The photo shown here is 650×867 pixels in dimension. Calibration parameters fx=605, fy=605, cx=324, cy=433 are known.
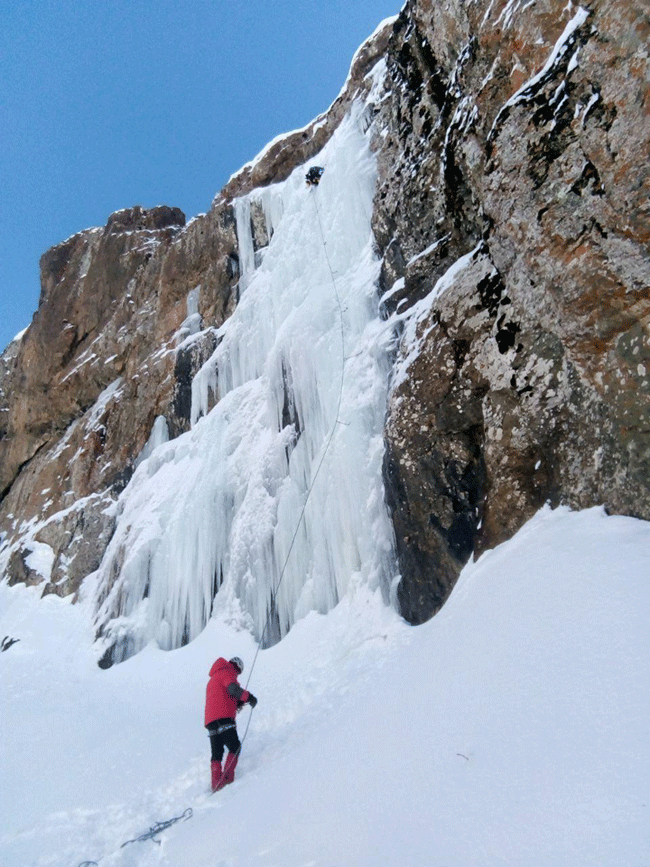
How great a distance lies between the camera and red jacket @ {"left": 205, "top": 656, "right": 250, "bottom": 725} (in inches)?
191

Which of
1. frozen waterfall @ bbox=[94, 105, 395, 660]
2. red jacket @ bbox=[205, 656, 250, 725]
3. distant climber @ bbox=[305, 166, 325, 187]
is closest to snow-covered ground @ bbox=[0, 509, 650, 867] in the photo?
red jacket @ bbox=[205, 656, 250, 725]

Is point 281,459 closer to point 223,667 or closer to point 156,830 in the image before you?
point 223,667

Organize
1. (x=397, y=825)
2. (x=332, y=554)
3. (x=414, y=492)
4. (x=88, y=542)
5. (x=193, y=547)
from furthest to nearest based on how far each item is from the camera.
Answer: (x=88, y=542) < (x=193, y=547) < (x=332, y=554) < (x=414, y=492) < (x=397, y=825)

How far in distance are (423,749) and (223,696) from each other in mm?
2334

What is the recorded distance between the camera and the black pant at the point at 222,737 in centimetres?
471

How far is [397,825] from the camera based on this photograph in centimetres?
253

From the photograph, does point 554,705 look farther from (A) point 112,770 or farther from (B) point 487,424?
(A) point 112,770

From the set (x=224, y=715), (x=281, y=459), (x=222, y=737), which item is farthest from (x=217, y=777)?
(x=281, y=459)

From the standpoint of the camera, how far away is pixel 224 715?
484cm

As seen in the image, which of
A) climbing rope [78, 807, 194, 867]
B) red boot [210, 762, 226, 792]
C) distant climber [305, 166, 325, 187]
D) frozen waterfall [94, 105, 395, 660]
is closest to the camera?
climbing rope [78, 807, 194, 867]

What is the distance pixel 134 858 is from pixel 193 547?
666 cm

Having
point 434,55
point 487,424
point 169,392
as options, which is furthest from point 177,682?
point 434,55

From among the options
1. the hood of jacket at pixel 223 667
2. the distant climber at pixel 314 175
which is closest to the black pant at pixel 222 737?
the hood of jacket at pixel 223 667

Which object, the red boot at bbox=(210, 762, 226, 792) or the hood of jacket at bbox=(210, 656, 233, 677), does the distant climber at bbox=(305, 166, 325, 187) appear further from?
the red boot at bbox=(210, 762, 226, 792)
